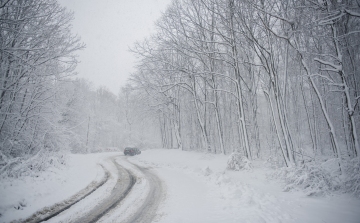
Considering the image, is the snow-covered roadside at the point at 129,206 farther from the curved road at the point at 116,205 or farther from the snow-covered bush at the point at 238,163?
the snow-covered bush at the point at 238,163

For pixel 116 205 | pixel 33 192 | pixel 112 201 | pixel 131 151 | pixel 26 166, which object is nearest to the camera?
pixel 116 205

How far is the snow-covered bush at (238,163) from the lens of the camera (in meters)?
9.51

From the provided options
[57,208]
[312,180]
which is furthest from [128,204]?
[312,180]

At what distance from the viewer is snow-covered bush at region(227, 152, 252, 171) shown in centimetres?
951

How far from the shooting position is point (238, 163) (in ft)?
31.9

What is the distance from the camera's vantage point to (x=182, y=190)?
23.2 feet

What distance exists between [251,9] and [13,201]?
12.0 metres

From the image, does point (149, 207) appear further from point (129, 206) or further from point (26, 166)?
point (26, 166)

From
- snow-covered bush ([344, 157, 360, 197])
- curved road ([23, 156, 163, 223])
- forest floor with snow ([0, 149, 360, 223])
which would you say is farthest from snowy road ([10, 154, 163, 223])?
snow-covered bush ([344, 157, 360, 197])

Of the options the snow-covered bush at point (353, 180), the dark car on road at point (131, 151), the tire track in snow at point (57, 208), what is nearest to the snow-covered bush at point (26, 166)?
the tire track in snow at point (57, 208)

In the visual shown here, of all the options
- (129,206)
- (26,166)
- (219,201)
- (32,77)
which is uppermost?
(32,77)

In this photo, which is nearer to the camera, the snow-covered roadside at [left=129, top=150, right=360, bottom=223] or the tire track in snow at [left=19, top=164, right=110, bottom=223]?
the snow-covered roadside at [left=129, top=150, right=360, bottom=223]

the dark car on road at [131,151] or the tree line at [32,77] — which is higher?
the tree line at [32,77]

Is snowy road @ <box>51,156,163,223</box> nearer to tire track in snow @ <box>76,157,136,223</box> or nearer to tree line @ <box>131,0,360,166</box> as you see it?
tire track in snow @ <box>76,157,136,223</box>
